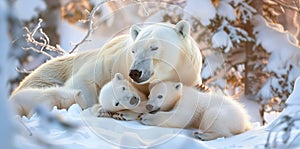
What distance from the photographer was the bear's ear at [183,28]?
3379 millimetres

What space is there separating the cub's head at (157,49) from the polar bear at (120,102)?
0.10 metres

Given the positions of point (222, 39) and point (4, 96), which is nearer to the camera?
point (4, 96)

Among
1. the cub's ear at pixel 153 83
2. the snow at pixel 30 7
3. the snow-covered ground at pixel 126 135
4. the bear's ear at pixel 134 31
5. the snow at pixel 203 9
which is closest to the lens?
the snow-covered ground at pixel 126 135

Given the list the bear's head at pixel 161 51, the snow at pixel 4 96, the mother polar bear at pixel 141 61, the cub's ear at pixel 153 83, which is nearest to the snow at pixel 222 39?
the mother polar bear at pixel 141 61

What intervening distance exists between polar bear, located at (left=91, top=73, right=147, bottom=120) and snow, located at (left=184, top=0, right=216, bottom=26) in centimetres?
491

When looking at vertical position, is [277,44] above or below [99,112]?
above

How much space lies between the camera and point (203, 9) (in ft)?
26.2

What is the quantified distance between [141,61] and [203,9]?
197 inches

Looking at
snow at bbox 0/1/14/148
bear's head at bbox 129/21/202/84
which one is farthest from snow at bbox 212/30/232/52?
snow at bbox 0/1/14/148

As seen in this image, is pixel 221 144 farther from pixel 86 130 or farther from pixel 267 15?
pixel 267 15

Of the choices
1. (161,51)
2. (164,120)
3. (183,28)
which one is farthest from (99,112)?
(183,28)

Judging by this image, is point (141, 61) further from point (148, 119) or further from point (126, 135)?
point (126, 135)

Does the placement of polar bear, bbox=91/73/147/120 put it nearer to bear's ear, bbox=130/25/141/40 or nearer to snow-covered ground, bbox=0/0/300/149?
snow-covered ground, bbox=0/0/300/149

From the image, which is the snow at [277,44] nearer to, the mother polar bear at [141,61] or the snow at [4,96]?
the mother polar bear at [141,61]
